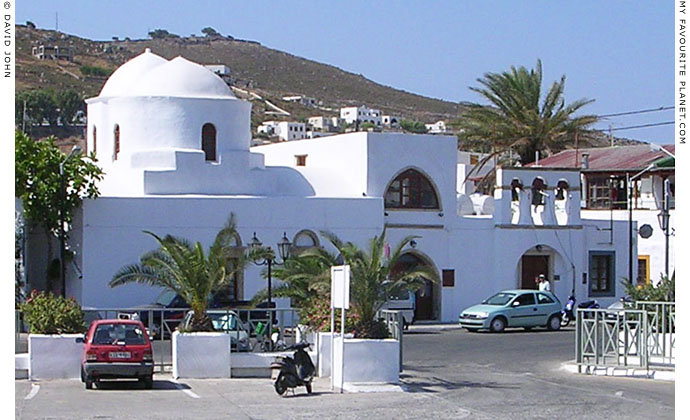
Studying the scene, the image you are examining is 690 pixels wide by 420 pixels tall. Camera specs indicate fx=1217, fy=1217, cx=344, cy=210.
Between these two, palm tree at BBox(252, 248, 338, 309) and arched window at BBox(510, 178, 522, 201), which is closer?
palm tree at BBox(252, 248, 338, 309)

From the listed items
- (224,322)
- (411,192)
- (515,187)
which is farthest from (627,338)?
(515,187)

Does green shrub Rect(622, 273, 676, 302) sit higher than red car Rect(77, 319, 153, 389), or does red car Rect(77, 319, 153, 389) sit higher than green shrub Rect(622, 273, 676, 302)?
green shrub Rect(622, 273, 676, 302)

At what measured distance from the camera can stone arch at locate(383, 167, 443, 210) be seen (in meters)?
43.3

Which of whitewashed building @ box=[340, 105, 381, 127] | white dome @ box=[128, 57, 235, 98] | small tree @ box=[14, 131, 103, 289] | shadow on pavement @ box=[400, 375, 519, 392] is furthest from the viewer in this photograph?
whitewashed building @ box=[340, 105, 381, 127]

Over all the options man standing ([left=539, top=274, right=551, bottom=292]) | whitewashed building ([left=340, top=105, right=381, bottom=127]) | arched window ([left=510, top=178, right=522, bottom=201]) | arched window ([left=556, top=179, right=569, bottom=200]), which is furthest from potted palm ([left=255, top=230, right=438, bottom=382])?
whitewashed building ([left=340, top=105, right=381, bottom=127])

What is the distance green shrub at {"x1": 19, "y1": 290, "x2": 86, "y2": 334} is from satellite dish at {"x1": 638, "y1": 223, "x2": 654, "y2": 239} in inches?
1176

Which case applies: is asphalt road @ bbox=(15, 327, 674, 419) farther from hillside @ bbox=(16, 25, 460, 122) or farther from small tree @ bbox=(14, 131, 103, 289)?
hillside @ bbox=(16, 25, 460, 122)

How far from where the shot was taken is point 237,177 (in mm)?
41531

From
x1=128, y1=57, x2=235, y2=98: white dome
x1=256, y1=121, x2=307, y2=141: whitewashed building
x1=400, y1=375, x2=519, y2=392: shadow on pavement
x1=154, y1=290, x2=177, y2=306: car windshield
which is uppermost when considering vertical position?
x1=256, y1=121, x2=307, y2=141: whitewashed building

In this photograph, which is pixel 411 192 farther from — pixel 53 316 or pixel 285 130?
pixel 285 130

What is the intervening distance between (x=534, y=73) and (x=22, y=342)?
32.4 meters
